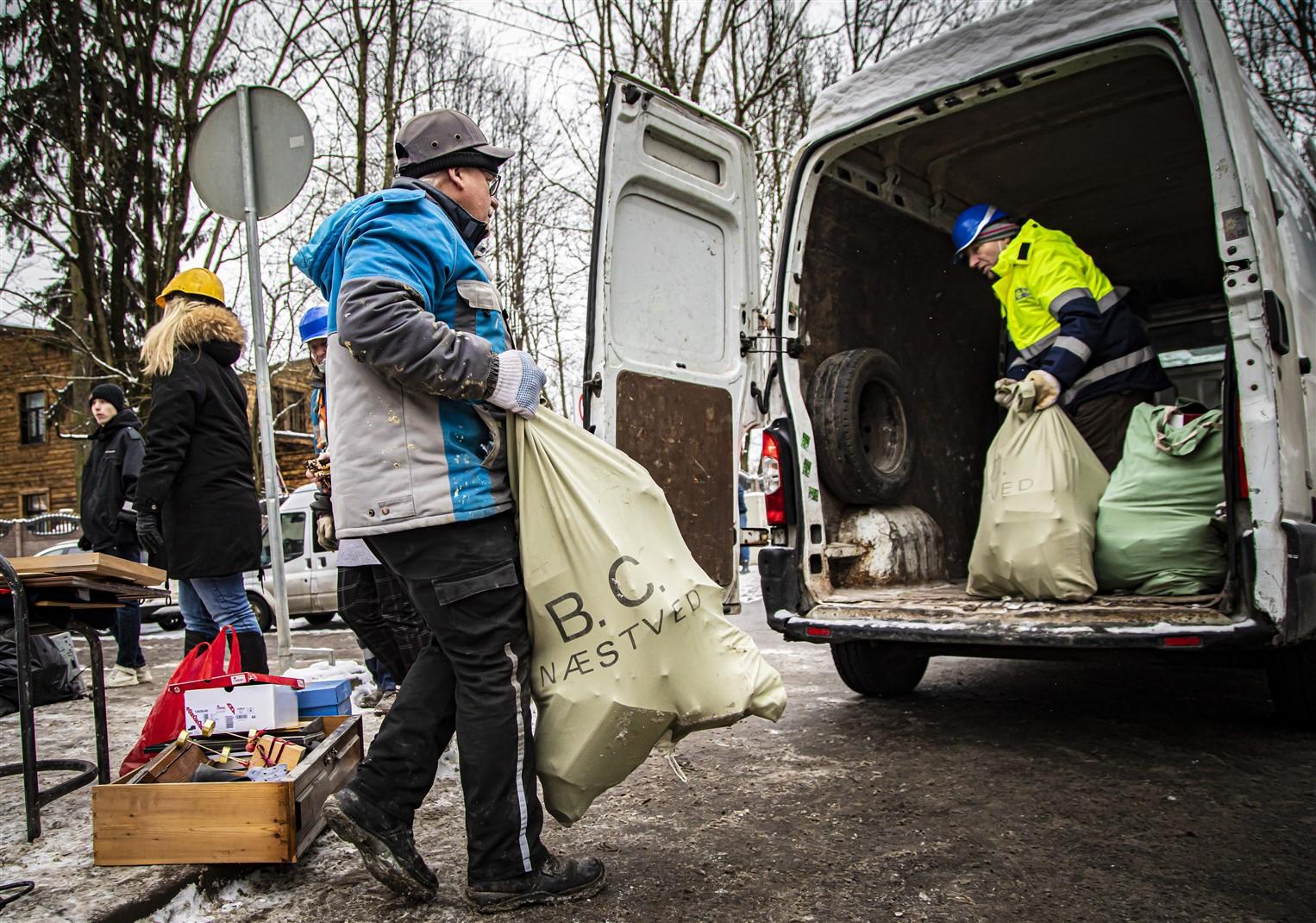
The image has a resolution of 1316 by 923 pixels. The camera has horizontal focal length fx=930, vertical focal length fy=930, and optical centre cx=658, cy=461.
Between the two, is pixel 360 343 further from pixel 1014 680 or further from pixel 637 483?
pixel 1014 680

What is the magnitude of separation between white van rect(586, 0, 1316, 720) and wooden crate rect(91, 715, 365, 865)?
1.82 m

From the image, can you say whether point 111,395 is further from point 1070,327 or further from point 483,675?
point 1070,327

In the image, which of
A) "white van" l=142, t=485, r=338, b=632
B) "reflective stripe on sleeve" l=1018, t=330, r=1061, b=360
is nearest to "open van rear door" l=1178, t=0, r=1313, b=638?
"reflective stripe on sleeve" l=1018, t=330, r=1061, b=360

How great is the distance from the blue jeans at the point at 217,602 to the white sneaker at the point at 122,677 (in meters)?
1.84

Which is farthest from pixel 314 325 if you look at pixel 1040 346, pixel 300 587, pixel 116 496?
pixel 300 587

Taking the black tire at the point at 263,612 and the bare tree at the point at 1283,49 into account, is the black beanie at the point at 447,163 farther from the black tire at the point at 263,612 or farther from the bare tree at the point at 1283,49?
the bare tree at the point at 1283,49

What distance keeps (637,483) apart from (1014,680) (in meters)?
3.24

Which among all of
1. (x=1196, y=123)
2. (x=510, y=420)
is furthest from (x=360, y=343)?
(x=1196, y=123)

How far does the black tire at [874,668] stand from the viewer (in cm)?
409

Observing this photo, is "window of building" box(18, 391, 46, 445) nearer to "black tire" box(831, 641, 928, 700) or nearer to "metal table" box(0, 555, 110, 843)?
"metal table" box(0, 555, 110, 843)

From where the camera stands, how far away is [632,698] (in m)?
2.05

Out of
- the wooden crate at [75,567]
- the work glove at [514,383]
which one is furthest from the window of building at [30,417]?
the work glove at [514,383]

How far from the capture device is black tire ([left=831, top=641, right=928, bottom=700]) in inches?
161

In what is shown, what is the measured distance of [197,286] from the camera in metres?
3.79
